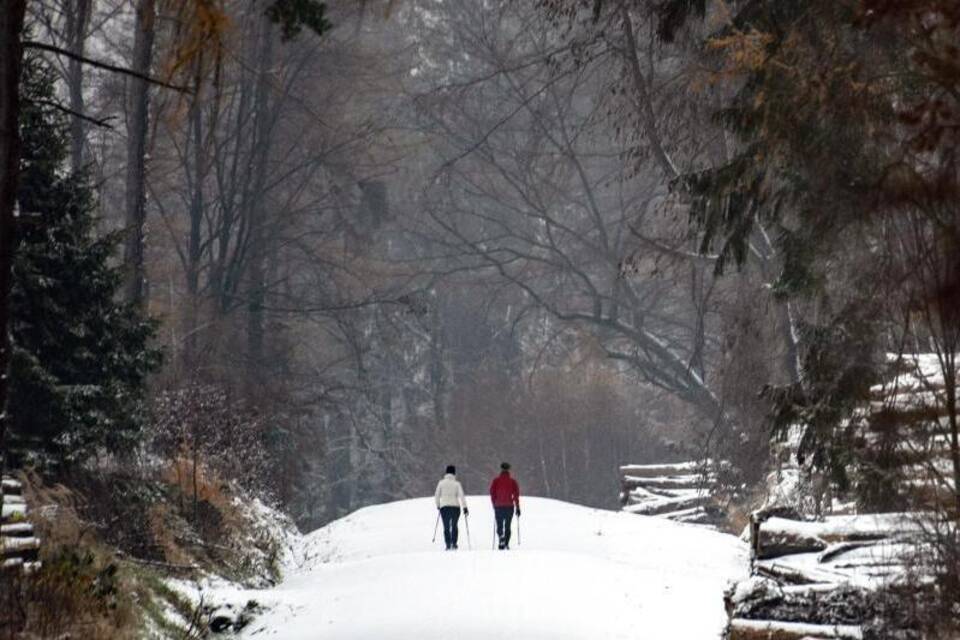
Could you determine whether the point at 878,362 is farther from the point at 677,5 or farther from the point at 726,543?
the point at 726,543

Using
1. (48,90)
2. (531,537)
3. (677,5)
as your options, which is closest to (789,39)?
(677,5)

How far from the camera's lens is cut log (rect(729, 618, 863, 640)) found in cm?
1273

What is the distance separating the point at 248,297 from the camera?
4569 cm

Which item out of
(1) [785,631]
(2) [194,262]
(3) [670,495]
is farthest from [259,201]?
(1) [785,631]

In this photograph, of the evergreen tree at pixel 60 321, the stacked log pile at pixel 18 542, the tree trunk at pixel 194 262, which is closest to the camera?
the stacked log pile at pixel 18 542

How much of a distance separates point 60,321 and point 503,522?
9.86m

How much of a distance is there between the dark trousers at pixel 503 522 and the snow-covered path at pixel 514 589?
5.26 ft

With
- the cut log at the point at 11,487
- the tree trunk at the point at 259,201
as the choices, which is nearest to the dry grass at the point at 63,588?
the cut log at the point at 11,487

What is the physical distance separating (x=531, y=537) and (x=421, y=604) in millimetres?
12872

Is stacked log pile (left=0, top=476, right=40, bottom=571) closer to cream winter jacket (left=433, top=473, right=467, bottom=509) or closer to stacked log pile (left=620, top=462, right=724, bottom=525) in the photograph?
cream winter jacket (left=433, top=473, right=467, bottom=509)

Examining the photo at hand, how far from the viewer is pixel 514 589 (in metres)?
21.6

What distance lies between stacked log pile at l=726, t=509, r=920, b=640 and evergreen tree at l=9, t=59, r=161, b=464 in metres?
9.46

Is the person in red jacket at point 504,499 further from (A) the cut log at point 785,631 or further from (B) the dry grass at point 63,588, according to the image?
(A) the cut log at point 785,631

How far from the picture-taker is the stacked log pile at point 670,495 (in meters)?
39.7
